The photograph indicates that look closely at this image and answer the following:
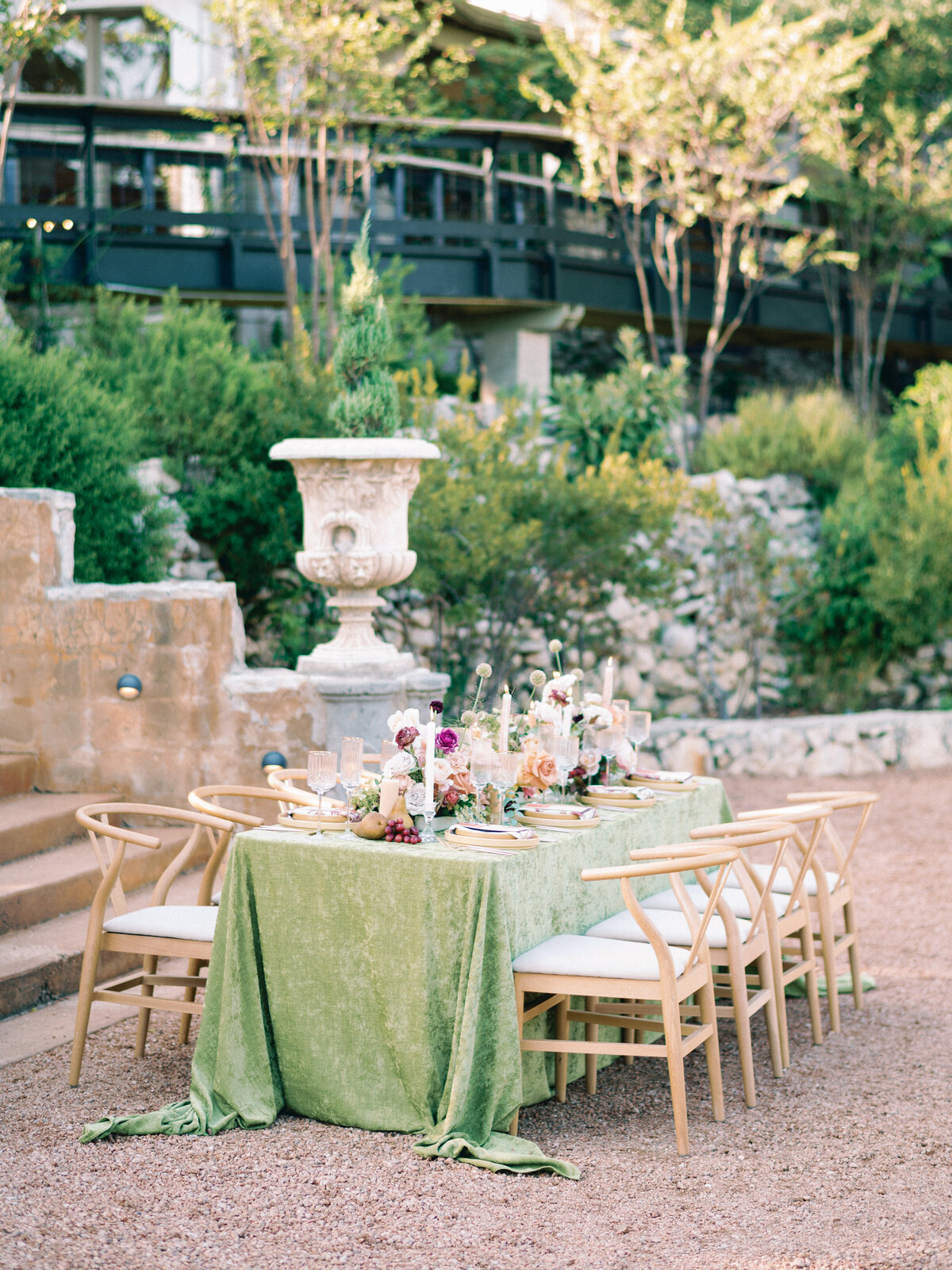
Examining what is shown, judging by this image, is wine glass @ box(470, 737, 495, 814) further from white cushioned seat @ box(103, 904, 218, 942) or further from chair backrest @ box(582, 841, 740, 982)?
white cushioned seat @ box(103, 904, 218, 942)

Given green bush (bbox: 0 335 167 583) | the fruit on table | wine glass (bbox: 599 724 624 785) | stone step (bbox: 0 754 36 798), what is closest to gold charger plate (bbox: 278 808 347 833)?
the fruit on table

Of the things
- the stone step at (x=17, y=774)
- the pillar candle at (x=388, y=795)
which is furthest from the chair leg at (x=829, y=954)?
the stone step at (x=17, y=774)

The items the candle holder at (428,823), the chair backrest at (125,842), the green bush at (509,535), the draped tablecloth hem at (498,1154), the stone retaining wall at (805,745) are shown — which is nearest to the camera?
the draped tablecloth hem at (498,1154)

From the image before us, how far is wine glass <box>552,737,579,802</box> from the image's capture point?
4.27 m

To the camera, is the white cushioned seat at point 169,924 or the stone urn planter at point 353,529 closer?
the white cushioned seat at point 169,924

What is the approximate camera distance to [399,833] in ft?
12.3

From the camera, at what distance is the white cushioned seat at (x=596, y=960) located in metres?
3.57

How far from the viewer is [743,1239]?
3.05 metres

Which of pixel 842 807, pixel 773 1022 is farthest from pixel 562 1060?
pixel 842 807

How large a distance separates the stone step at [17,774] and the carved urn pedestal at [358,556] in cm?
130

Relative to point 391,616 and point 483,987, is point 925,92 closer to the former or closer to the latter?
point 391,616

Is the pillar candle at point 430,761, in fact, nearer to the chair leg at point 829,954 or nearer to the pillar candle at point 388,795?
the pillar candle at point 388,795

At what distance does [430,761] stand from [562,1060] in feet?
3.17

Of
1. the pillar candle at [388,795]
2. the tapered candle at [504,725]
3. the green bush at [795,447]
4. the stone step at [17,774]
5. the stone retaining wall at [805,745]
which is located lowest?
the stone retaining wall at [805,745]
